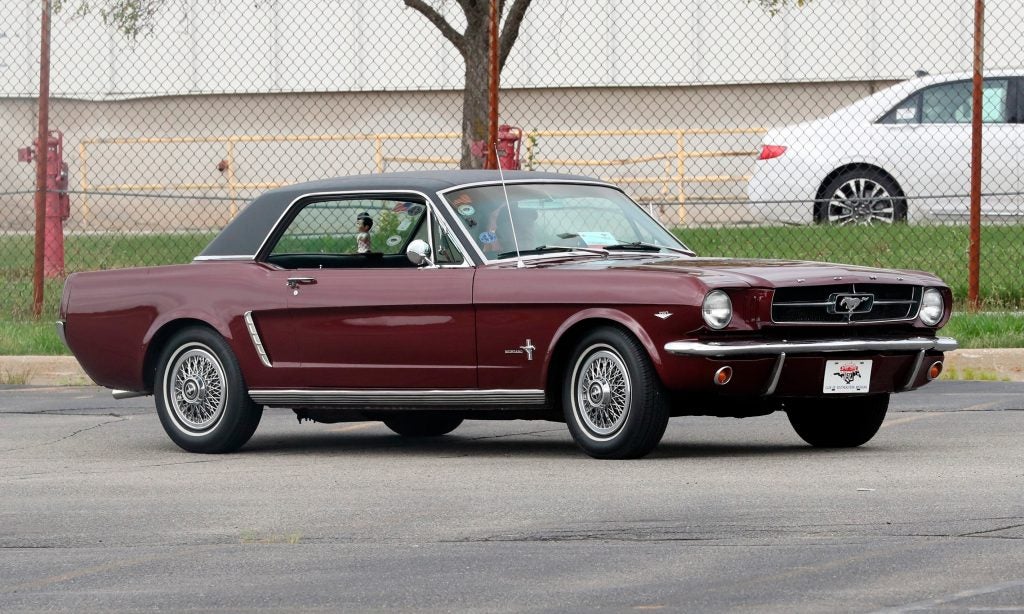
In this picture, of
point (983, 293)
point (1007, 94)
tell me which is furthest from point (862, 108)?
point (983, 293)

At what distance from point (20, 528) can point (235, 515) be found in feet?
2.56

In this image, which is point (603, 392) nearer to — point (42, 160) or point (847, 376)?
point (847, 376)

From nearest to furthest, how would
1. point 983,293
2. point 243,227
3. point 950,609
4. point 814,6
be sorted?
point 950,609, point 243,227, point 983,293, point 814,6

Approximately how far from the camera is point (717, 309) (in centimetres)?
859

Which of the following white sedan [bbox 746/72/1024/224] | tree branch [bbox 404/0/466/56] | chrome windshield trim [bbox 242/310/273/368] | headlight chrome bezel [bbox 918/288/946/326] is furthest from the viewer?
tree branch [bbox 404/0/466/56]

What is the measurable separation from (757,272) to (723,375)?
1.71ft

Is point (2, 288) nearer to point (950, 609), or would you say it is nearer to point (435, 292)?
point (435, 292)

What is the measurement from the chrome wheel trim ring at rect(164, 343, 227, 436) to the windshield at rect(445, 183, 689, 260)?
4.74 ft

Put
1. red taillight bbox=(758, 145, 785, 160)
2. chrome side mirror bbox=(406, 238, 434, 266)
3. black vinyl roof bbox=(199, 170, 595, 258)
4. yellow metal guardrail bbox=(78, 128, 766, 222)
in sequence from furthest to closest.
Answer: yellow metal guardrail bbox=(78, 128, 766, 222), red taillight bbox=(758, 145, 785, 160), black vinyl roof bbox=(199, 170, 595, 258), chrome side mirror bbox=(406, 238, 434, 266)

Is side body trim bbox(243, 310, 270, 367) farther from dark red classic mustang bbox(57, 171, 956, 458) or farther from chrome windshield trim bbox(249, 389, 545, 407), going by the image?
chrome windshield trim bbox(249, 389, 545, 407)

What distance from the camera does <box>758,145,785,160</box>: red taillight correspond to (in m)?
18.3

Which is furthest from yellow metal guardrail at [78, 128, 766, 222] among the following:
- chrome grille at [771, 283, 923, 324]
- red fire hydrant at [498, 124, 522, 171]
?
chrome grille at [771, 283, 923, 324]

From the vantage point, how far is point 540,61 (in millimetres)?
29766

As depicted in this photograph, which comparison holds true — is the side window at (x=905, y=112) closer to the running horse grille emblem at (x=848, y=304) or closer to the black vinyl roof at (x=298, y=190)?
the black vinyl roof at (x=298, y=190)
